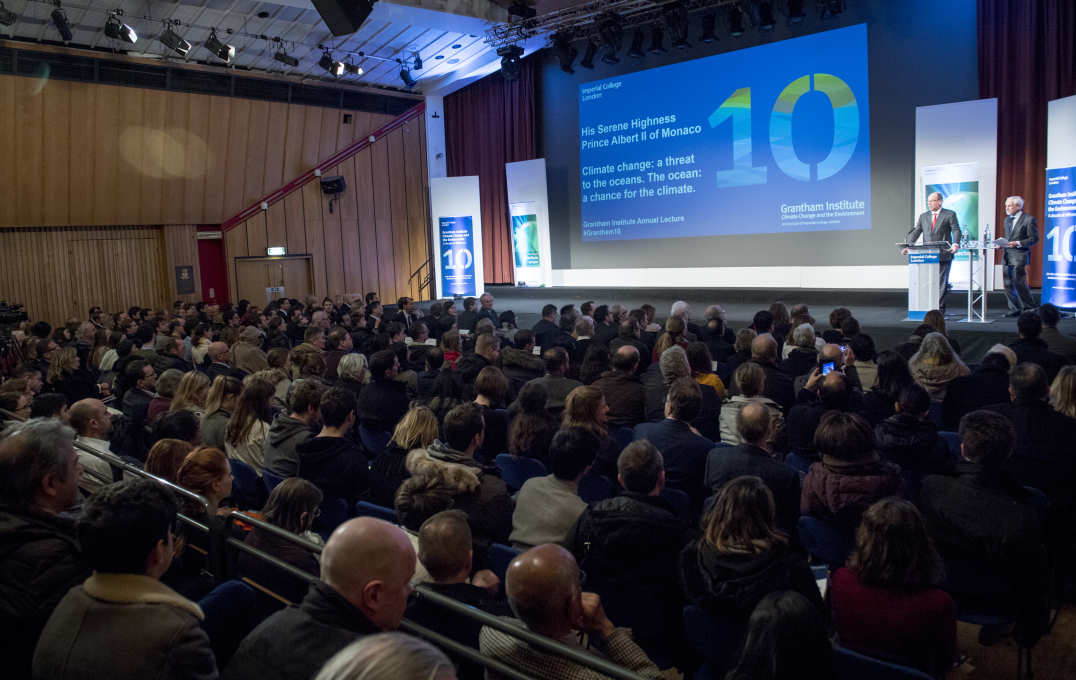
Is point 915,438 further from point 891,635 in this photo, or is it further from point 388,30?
point 388,30

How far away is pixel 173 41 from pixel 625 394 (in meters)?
9.89

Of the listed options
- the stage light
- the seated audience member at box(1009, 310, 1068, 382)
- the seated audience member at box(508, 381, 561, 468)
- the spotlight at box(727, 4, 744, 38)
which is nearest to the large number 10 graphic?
the stage light

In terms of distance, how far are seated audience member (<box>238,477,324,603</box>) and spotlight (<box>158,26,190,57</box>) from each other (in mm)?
A: 10636

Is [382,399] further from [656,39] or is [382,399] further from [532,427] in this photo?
[656,39]

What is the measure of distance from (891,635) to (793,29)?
1112 cm

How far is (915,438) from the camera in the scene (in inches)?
132

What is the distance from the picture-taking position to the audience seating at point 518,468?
371 cm

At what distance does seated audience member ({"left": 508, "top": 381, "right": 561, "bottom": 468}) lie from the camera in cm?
383

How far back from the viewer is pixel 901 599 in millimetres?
2109

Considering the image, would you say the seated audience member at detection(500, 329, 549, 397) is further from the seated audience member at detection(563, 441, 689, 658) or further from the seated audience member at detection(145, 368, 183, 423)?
the seated audience member at detection(563, 441, 689, 658)

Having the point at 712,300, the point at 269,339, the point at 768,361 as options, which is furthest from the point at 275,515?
the point at 712,300

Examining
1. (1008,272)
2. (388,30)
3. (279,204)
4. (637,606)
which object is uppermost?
(388,30)

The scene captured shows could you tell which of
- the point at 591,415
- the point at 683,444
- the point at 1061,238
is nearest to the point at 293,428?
the point at 591,415

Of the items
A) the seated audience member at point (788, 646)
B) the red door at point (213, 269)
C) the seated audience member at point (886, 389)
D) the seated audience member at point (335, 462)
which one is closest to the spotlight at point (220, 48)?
the red door at point (213, 269)
